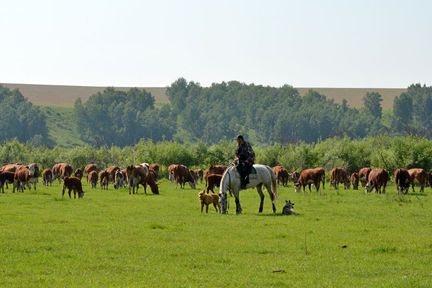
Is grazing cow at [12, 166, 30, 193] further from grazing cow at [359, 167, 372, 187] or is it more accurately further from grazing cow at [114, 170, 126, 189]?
grazing cow at [359, 167, 372, 187]

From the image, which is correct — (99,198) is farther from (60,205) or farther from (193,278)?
(193,278)

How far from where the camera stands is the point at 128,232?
24266mm

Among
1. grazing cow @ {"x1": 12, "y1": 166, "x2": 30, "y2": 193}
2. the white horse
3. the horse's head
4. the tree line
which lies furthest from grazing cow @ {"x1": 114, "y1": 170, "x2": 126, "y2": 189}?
the horse's head

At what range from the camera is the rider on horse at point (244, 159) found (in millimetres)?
31703

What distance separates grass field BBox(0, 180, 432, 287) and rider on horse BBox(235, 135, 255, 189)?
4.56 feet

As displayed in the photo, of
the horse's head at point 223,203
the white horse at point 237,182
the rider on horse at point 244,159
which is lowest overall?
the horse's head at point 223,203

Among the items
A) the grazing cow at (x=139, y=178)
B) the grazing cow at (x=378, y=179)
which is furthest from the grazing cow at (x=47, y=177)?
the grazing cow at (x=378, y=179)

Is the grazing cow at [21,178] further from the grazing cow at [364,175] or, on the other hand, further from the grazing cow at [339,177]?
the grazing cow at [364,175]

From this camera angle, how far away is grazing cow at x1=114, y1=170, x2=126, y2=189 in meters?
55.2

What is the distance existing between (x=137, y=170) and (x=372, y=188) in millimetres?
13636

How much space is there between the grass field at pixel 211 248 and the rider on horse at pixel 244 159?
1.39 m

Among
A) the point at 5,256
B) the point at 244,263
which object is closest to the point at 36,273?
the point at 5,256

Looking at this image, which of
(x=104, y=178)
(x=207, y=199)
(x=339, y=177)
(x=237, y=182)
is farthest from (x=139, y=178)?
(x=237, y=182)

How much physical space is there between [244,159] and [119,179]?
989 inches
